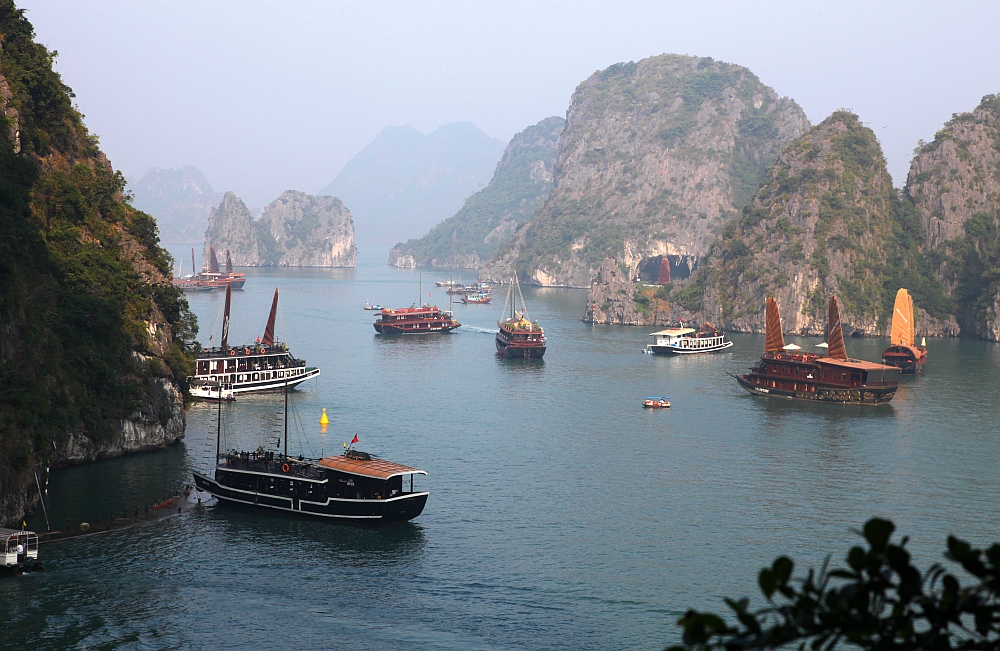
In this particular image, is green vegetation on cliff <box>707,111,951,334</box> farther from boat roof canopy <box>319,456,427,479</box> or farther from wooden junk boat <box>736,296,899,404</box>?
boat roof canopy <box>319,456,427,479</box>

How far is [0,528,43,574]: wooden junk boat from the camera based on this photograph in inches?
1902

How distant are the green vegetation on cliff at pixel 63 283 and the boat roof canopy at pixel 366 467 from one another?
16.5 m

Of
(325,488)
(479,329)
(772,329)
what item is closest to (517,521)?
(325,488)

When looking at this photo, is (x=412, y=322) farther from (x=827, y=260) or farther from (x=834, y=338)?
(x=834, y=338)

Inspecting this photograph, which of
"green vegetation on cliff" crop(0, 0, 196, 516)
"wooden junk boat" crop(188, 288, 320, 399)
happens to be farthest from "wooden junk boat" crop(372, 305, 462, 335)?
"green vegetation on cliff" crop(0, 0, 196, 516)

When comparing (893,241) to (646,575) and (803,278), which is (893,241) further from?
(646,575)

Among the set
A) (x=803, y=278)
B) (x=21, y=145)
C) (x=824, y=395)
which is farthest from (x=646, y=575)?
(x=803, y=278)

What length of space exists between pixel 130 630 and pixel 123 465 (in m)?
28.7

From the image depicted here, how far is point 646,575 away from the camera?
51000mm

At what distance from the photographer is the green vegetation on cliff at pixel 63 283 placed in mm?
58219

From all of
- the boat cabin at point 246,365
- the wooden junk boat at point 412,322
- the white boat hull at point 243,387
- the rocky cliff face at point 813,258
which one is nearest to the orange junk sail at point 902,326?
the rocky cliff face at point 813,258

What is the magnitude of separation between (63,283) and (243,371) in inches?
1378

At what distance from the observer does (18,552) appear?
4847 cm

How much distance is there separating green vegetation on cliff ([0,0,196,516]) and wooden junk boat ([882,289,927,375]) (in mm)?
86281
